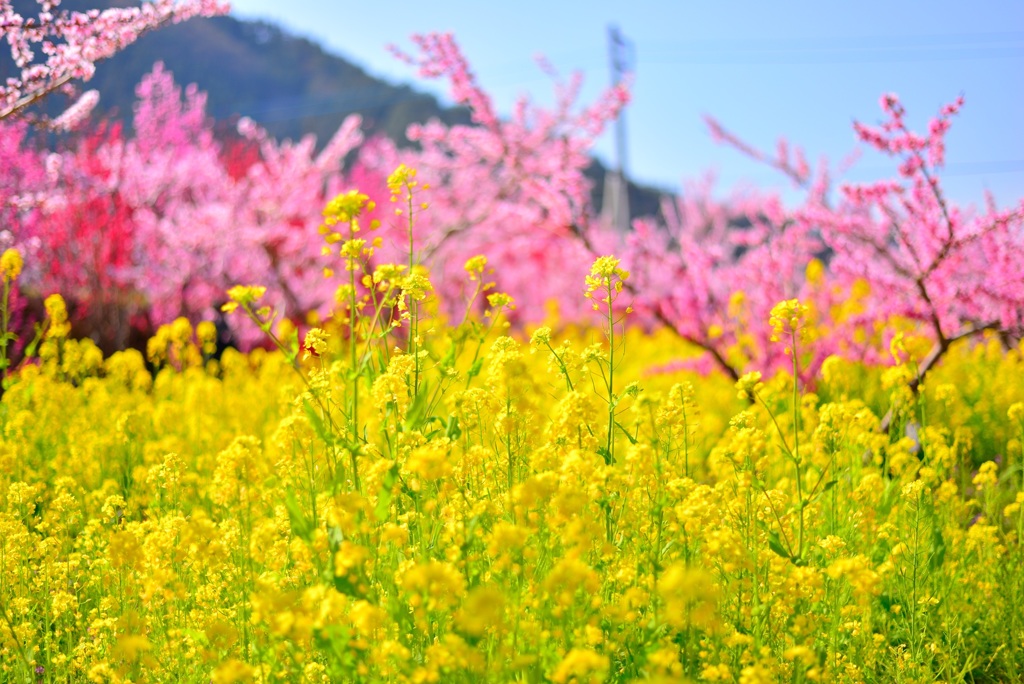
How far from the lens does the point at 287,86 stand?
40.3 meters

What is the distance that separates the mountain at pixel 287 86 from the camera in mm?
34750

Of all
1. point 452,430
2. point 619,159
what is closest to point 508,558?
point 452,430

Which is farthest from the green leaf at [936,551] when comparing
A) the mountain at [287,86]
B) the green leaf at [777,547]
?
the mountain at [287,86]

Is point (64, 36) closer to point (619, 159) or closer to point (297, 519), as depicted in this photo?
point (297, 519)

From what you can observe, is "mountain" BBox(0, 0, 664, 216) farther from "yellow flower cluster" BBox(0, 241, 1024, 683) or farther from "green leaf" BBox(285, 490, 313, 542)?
"green leaf" BBox(285, 490, 313, 542)

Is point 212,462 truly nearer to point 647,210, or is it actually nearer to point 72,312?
point 72,312

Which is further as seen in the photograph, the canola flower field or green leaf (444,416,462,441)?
green leaf (444,416,462,441)

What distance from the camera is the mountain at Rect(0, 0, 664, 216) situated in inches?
1368

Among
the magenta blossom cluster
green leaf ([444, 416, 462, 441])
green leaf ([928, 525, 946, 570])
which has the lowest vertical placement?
green leaf ([928, 525, 946, 570])

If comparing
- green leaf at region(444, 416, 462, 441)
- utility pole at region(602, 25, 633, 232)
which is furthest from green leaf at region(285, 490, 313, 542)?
utility pole at region(602, 25, 633, 232)

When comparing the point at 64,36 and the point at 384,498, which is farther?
the point at 64,36

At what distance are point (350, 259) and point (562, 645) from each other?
3.68 feet

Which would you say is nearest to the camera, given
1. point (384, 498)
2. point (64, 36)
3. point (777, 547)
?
point (384, 498)

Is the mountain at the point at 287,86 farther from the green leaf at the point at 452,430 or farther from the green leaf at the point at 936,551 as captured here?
the green leaf at the point at 452,430
